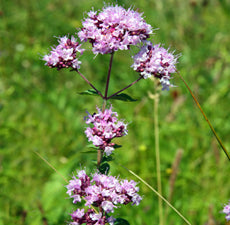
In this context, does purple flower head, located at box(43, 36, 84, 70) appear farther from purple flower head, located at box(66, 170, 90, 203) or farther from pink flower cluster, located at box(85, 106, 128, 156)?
purple flower head, located at box(66, 170, 90, 203)

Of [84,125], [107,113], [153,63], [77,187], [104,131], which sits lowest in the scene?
[77,187]

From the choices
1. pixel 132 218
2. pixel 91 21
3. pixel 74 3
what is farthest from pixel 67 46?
pixel 74 3

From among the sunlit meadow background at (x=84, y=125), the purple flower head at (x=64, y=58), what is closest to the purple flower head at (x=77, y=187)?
the sunlit meadow background at (x=84, y=125)

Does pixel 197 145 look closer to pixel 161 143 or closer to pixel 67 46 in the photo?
pixel 161 143

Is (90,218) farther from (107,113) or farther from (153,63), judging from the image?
(153,63)

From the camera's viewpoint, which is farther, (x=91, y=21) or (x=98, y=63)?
(x=98, y=63)

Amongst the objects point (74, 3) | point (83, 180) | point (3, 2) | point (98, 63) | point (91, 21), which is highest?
point (74, 3)

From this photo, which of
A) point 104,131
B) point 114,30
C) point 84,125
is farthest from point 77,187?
point 84,125

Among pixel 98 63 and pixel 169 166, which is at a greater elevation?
pixel 98 63
